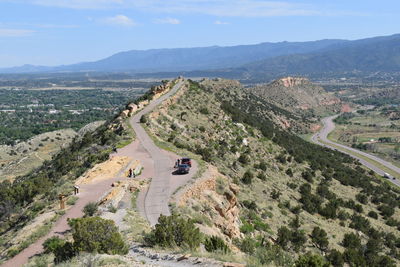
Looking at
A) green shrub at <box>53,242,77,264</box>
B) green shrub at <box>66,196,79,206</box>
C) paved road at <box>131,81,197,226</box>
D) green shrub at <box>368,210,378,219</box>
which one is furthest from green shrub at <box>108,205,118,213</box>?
green shrub at <box>368,210,378,219</box>

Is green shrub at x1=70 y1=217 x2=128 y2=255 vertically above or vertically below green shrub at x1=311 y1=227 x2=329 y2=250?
above

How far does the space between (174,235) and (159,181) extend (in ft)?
35.5

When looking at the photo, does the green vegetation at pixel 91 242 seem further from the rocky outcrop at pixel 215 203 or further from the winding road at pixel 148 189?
the rocky outcrop at pixel 215 203

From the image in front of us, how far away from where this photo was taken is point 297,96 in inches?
6540

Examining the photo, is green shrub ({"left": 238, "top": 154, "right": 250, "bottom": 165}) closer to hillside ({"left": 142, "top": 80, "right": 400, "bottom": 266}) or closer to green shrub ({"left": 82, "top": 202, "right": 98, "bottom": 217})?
hillside ({"left": 142, "top": 80, "right": 400, "bottom": 266})

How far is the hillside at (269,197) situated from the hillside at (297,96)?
308ft

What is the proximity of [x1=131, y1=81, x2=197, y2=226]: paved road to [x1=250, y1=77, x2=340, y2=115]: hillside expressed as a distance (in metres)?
112

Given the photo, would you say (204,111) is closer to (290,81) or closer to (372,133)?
(372,133)

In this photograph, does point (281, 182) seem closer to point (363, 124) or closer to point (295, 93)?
point (363, 124)

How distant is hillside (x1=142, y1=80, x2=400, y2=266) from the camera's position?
69.2 ft

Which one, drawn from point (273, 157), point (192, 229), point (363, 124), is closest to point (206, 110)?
point (273, 157)

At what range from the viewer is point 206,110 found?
54.2 metres

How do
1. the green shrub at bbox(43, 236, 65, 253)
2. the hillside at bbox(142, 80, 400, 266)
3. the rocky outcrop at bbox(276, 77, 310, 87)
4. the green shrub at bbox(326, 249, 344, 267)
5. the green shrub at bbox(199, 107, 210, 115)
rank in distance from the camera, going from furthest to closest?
the rocky outcrop at bbox(276, 77, 310, 87), the green shrub at bbox(199, 107, 210, 115), the green shrub at bbox(326, 249, 344, 267), the hillside at bbox(142, 80, 400, 266), the green shrub at bbox(43, 236, 65, 253)

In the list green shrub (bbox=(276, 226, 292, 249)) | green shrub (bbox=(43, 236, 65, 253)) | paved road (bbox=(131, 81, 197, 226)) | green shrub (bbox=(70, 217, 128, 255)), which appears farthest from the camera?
green shrub (bbox=(276, 226, 292, 249))
